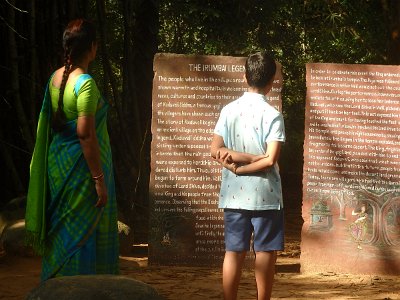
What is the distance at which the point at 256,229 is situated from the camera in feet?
16.2

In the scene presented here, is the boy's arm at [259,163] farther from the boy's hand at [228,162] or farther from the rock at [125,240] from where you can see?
the rock at [125,240]

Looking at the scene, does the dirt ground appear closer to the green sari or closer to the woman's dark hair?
the green sari

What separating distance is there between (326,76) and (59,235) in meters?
3.41

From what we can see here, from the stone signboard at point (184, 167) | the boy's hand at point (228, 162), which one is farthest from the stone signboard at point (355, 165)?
the boy's hand at point (228, 162)

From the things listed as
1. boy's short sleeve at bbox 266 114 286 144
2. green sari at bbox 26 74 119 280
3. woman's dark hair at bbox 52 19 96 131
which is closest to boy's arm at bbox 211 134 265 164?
boy's short sleeve at bbox 266 114 286 144

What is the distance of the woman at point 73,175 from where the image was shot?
181 inches

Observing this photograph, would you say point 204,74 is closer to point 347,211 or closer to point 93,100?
point 347,211

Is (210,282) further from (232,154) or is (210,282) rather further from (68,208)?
(68,208)

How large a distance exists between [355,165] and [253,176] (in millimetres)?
2627

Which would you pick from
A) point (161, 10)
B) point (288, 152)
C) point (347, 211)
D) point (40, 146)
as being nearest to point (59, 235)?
point (40, 146)

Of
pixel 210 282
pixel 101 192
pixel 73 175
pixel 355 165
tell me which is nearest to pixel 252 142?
pixel 101 192

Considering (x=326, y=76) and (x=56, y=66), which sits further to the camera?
(x=56, y=66)

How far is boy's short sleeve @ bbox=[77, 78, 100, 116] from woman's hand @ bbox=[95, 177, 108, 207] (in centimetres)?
38

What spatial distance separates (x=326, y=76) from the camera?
7.36 meters
